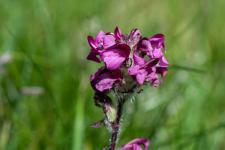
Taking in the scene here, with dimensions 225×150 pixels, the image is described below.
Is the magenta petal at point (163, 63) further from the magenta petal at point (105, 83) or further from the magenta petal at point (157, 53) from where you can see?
the magenta petal at point (105, 83)

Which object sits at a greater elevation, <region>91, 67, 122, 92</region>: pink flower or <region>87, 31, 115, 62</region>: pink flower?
<region>87, 31, 115, 62</region>: pink flower

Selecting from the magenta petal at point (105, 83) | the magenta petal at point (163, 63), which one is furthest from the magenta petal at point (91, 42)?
the magenta petal at point (163, 63)

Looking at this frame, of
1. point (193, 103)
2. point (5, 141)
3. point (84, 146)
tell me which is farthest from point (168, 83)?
point (5, 141)

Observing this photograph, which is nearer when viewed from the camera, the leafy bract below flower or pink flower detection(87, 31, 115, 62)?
pink flower detection(87, 31, 115, 62)

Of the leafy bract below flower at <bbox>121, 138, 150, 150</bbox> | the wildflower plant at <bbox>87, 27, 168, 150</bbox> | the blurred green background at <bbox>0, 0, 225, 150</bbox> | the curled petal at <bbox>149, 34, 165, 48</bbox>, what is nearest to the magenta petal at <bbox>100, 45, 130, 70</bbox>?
the wildflower plant at <bbox>87, 27, 168, 150</bbox>

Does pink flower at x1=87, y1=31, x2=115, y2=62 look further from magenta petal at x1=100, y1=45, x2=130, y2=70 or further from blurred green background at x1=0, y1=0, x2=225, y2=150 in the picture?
blurred green background at x1=0, y1=0, x2=225, y2=150

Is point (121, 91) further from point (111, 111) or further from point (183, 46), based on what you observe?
point (183, 46)
